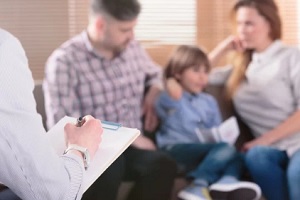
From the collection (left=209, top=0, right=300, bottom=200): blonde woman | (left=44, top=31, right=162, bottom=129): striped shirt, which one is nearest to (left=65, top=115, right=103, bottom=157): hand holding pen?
(left=44, top=31, right=162, bottom=129): striped shirt

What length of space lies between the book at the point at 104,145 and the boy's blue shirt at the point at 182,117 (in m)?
1.03

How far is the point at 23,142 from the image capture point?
890 millimetres

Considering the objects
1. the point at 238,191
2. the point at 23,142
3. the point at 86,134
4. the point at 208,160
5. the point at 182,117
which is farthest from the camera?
the point at 182,117

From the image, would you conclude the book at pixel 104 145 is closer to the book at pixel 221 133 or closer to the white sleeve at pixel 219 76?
the book at pixel 221 133

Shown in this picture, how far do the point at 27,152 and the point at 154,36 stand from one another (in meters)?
2.08

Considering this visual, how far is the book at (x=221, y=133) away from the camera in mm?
2230

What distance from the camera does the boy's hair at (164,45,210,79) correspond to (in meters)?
2.28

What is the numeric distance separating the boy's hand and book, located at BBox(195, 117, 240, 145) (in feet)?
0.55

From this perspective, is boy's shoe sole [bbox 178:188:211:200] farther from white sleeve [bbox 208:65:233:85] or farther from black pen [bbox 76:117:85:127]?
black pen [bbox 76:117:85:127]

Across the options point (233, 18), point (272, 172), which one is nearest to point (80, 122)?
point (272, 172)

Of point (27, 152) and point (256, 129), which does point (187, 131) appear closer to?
point (256, 129)

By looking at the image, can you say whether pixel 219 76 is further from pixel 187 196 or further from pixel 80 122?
pixel 80 122

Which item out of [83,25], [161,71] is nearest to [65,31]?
[83,25]

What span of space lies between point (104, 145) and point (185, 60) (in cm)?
120
